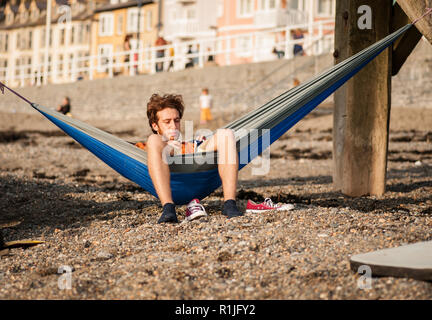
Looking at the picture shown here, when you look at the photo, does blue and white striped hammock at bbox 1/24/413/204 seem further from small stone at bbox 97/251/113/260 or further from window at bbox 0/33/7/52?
window at bbox 0/33/7/52

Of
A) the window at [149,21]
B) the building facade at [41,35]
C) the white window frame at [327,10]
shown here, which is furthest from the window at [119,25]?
the white window frame at [327,10]

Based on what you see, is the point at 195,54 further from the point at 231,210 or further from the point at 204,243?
the point at 204,243

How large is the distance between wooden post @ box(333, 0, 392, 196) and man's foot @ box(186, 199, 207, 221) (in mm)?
1462

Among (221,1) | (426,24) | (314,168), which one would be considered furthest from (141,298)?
(221,1)

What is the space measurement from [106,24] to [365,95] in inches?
1489

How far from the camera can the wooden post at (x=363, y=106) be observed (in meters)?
4.23

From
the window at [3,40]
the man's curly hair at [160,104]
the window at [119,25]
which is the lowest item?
→ the man's curly hair at [160,104]

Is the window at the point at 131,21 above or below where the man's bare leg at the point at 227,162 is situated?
above

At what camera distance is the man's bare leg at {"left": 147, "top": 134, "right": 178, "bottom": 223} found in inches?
126

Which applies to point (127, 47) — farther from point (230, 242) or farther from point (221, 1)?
point (230, 242)

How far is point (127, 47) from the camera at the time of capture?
1983 centimetres

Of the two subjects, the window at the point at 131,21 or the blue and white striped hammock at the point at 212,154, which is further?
the window at the point at 131,21

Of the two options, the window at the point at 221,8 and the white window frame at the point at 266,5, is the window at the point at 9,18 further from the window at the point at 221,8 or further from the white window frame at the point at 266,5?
the white window frame at the point at 266,5

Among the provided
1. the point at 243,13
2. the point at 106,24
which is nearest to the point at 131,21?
the point at 106,24
